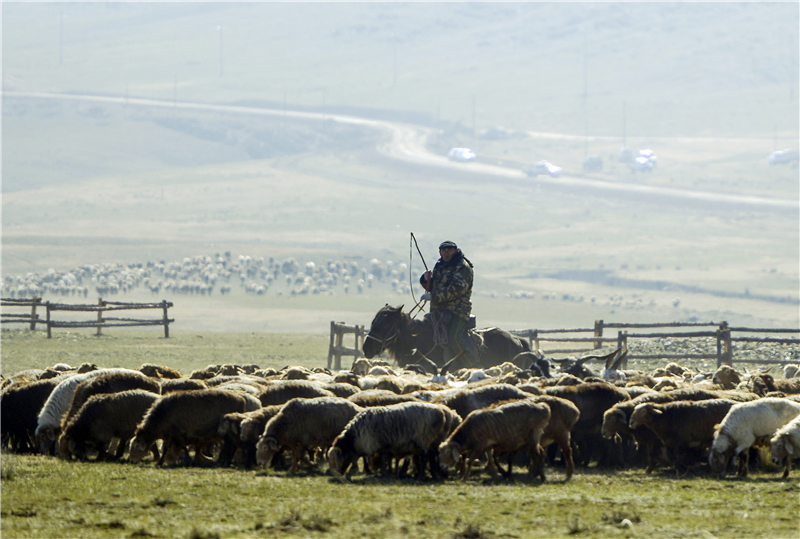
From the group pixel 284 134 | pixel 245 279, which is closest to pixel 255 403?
pixel 245 279

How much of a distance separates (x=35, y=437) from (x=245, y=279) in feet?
203

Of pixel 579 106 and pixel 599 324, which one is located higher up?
pixel 579 106

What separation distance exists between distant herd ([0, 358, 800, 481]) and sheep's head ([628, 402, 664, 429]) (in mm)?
15

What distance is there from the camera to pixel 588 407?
11734mm

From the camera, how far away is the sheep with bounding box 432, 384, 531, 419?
1146 centimetres

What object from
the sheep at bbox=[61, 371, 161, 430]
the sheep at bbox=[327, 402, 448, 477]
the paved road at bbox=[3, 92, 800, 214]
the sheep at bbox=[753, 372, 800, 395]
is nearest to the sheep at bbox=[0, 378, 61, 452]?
the sheep at bbox=[61, 371, 161, 430]

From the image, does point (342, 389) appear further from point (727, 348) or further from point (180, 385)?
point (727, 348)

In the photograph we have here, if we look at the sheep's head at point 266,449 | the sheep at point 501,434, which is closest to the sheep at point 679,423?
the sheep at point 501,434

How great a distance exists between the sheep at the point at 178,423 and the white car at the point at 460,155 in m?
139

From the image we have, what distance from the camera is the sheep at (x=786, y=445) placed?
9.92 metres

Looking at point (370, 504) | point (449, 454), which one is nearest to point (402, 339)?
point (449, 454)

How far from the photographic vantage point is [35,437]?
Result: 11.9m

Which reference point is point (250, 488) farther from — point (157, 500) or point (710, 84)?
point (710, 84)

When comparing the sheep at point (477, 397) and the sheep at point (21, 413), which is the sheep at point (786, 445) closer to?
the sheep at point (477, 397)
